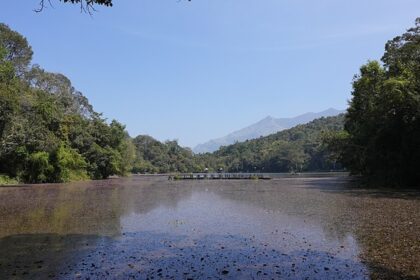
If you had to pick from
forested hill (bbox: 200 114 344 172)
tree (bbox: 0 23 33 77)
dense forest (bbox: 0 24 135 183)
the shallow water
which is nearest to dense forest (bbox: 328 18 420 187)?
the shallow water

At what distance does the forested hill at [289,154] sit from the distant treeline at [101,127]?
214 ft

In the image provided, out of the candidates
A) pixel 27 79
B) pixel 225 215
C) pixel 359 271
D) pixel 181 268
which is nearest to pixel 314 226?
pixel 225 215

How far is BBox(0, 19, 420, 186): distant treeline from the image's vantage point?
35.8 metres

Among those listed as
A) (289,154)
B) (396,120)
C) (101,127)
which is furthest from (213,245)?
(289,154)

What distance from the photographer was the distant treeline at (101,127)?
3575 centimetres

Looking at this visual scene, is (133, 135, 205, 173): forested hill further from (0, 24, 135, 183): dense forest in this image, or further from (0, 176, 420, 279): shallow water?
(0, 176, 420, 279): shallow water

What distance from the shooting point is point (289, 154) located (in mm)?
146000

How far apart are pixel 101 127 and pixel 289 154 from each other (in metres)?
81.6

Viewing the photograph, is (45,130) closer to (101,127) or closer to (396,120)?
(101,127)

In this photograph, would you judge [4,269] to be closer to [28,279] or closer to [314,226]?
[28,279]

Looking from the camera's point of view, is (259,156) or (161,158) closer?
(161,158)

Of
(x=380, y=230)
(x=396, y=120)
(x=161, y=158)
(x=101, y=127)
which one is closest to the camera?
(x=380, y=230)

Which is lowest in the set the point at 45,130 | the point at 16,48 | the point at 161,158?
the point at 45,130

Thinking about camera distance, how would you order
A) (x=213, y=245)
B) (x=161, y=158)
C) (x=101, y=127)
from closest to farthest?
(x=213, y=245), (x=101, y=127), (x=161, y=158)
